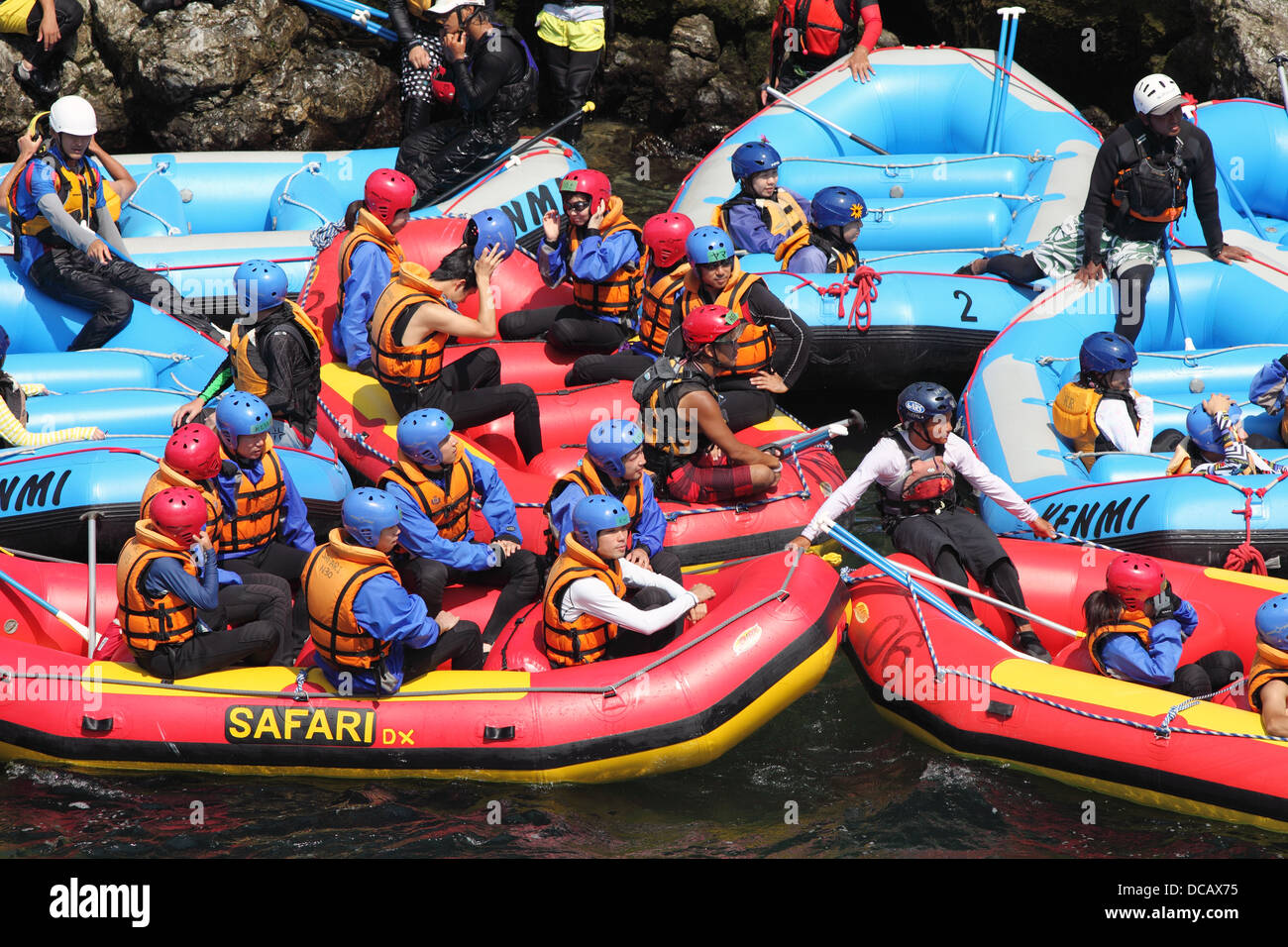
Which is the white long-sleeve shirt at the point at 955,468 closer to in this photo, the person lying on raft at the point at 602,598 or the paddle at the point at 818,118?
the person lying on raft at the point at 602,598

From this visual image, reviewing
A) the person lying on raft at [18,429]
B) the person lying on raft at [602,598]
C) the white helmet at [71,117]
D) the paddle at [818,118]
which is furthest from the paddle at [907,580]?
the paddle at [818,118]

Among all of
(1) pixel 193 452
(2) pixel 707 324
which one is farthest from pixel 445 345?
(1) pixel 193 452

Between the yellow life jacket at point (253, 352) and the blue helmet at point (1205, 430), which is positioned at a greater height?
the yellow life jacket at point (253, 352)

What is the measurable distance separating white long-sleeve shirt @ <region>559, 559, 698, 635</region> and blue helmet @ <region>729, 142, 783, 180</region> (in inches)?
128

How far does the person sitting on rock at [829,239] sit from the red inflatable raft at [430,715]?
9.88 feet

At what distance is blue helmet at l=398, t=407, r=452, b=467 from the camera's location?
5184 millimetres

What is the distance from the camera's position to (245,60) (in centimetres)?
1040

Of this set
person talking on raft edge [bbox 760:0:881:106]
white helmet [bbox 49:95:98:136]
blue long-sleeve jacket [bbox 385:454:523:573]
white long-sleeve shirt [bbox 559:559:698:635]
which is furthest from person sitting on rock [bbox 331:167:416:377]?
person talking on raft edge [bbox 760:0:881:106]

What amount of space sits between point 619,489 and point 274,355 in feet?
5.89

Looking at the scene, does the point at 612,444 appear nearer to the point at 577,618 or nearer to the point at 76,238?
the point at 577,618

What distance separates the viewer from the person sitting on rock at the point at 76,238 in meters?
7.05

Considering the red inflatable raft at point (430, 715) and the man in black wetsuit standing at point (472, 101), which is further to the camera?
the man in black wetsuit standing at point (472, 101)

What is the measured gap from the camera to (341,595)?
4723 mm
